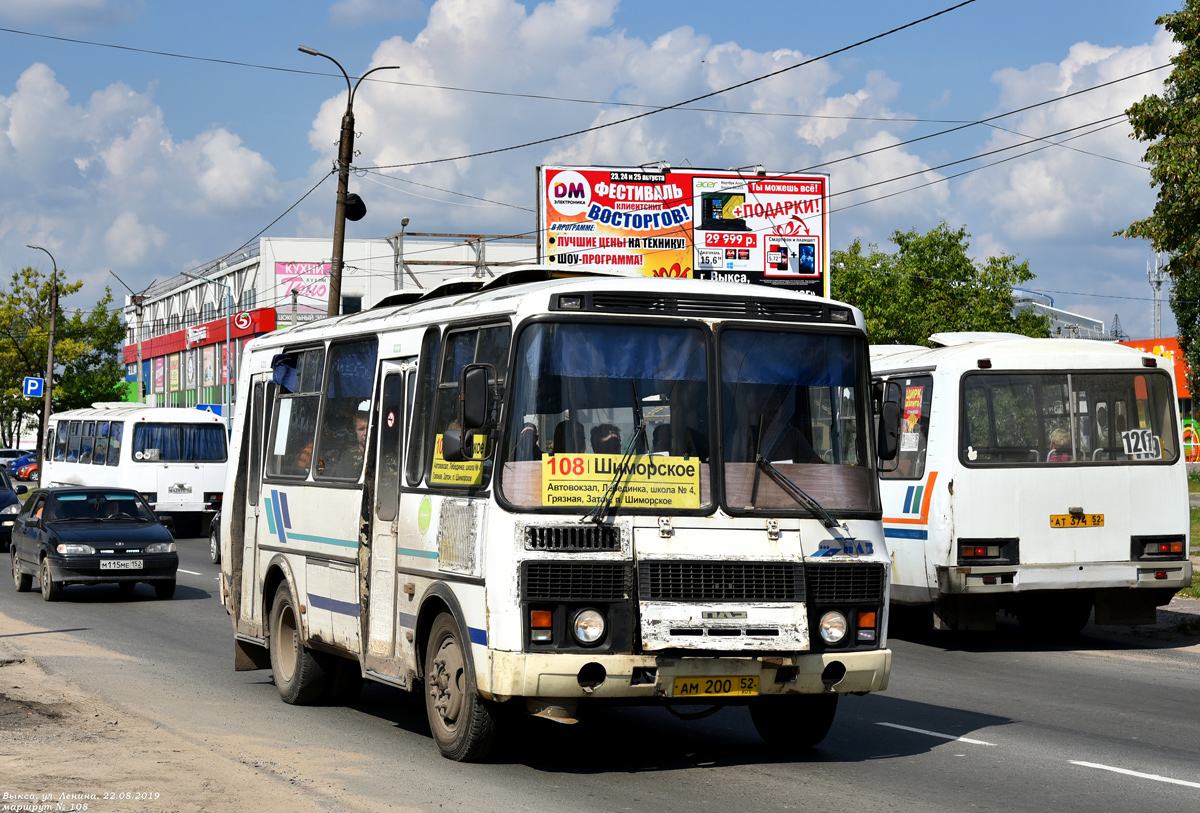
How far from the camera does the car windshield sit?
21.3 m

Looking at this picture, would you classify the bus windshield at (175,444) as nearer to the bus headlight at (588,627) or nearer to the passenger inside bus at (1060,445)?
the passenger inside bus at (1060,445)

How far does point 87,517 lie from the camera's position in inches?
843

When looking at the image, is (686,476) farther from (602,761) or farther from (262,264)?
(262,264)

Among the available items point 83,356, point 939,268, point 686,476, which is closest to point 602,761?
point 686,476

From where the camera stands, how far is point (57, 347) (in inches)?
2584

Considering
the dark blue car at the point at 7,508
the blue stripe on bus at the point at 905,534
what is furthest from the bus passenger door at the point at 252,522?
the dark blue car at the point at 7,508

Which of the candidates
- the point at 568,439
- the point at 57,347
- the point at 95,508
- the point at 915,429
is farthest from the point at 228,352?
the point at 568,439

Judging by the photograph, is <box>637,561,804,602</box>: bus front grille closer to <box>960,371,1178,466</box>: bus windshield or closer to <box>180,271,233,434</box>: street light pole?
<box>960,371,1178,466</box>: bus windshield

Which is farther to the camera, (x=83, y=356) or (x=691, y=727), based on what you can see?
(x=83, y=356)

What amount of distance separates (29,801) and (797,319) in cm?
500

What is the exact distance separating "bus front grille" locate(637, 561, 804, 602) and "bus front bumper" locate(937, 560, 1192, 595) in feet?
22.6

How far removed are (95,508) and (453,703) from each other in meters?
14.4

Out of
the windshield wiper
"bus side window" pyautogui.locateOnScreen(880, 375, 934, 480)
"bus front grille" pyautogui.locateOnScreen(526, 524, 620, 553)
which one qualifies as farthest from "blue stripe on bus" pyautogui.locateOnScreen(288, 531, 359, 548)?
"bus side window" pyautogui.locateOnScreen(880, 375, 934, 480)

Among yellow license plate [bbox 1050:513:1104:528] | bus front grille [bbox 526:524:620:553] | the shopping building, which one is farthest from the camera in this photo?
the shopping building
